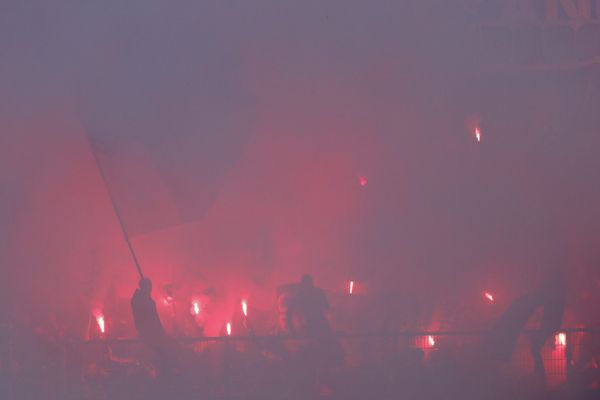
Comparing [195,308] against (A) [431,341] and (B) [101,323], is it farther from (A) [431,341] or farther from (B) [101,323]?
(A) [431,341]

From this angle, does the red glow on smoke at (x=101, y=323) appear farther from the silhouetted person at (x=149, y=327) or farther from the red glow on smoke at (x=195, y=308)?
the silhouetted person at (x=149, y=327)

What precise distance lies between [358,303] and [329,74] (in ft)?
9.15

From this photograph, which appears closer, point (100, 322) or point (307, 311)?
point (307, 311)

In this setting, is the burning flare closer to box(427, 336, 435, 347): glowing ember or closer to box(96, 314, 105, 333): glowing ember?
box(427, 336, 435, 347): glowing ember

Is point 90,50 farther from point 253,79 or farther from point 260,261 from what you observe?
point 260,261

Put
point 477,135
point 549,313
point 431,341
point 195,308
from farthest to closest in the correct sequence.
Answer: point 477,135, point 195,308, point 431,341, point 549,313

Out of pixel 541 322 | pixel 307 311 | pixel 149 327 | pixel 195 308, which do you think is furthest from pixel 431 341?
pixel 195 308

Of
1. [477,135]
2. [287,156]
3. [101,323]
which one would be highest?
[477,135]

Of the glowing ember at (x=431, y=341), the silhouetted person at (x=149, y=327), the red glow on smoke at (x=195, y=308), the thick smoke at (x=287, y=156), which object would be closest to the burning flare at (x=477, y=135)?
the thick smoke at (x=287, y=156)

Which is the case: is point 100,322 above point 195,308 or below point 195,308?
below

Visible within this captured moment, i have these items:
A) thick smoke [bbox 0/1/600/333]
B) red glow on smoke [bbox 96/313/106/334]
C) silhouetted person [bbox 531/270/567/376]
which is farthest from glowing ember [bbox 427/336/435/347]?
red glow on smoke [bbox 96/313/106/334]

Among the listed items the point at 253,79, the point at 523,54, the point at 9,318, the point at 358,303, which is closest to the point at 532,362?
the point at 358,303

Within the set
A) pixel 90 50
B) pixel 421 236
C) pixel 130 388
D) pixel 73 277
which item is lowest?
pixel 130 388

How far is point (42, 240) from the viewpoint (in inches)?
301
